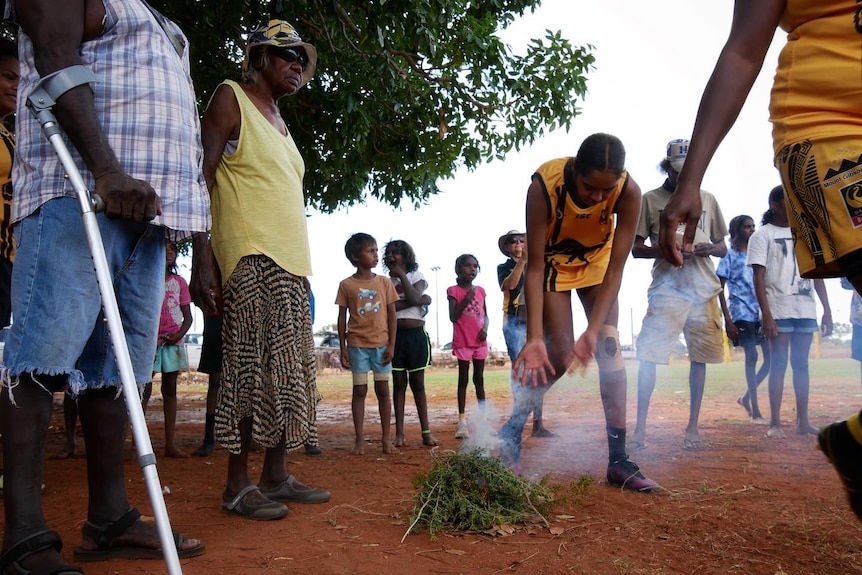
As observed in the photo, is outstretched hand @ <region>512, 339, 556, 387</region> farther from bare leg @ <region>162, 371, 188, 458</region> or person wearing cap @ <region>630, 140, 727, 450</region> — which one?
bare leg @ <region>162, 371, 188, 458</region>

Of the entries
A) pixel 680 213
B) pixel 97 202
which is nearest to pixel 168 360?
pixel 97 202

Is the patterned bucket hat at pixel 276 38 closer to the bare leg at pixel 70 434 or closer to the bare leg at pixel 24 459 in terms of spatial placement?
the bare leg at pixel 24 459

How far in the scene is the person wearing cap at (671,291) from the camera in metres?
5.82

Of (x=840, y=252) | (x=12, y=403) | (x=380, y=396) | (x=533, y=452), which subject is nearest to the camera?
(x=840, y=252)

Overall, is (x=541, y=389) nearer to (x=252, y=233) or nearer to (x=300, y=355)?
(x=300, y=355)

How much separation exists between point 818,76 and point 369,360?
16.2ft

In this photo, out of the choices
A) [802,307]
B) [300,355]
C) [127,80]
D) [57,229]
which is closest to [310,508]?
[300,355]

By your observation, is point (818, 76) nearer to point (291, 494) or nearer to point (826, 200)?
point (826, 200)

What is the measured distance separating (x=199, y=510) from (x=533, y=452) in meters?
2.83

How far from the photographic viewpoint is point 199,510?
354cm

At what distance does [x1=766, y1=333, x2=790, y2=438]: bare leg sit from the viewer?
21.3 feet

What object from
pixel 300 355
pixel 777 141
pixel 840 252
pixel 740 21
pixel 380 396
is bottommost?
pixel 380 396

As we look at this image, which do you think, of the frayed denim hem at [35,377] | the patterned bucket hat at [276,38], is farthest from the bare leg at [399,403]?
the frayed denim hem at [35,377]

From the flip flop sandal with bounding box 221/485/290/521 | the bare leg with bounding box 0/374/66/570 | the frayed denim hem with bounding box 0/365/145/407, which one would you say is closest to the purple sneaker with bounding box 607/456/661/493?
the flip flop sandal with bounding box 221/485/290/521
